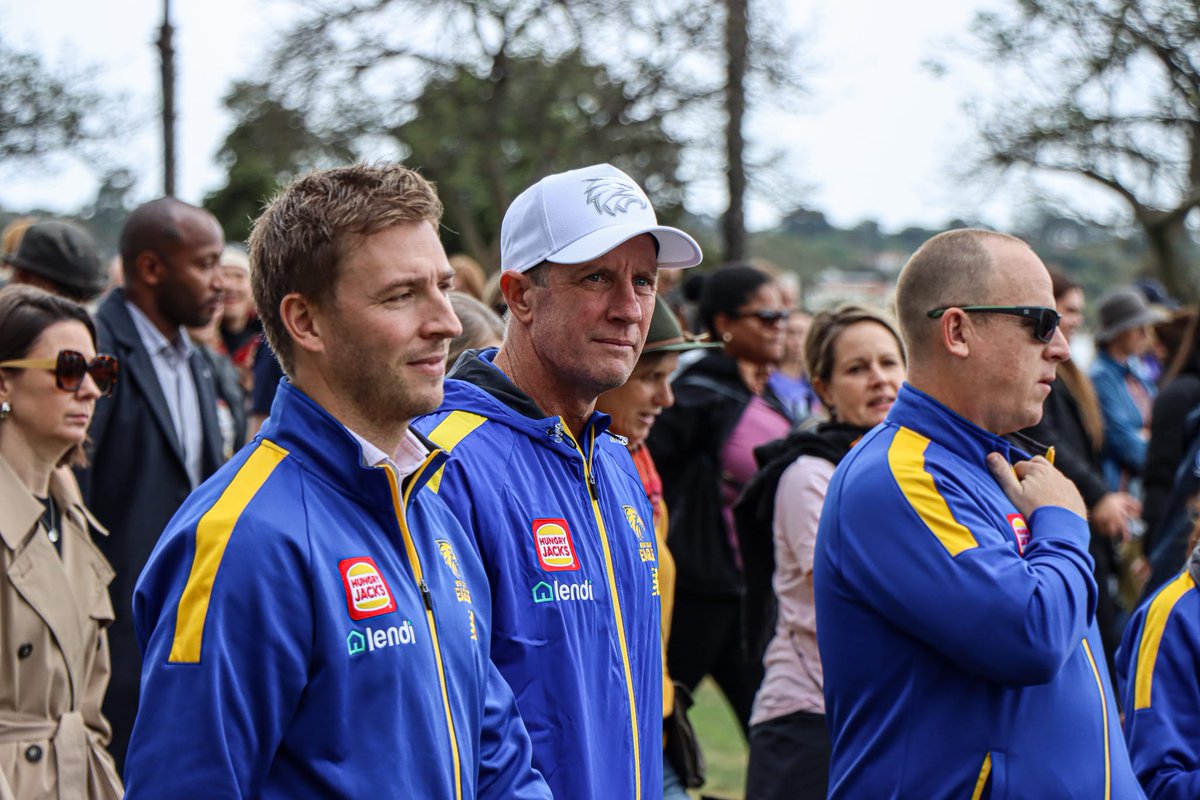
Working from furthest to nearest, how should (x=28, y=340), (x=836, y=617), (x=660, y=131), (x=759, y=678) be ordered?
1. (x=660, y=131)
2. (x=759, y=678)
3. (x=28, y=340)
4. (x=836, y=617)

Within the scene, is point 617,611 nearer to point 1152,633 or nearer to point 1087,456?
point 1152,633

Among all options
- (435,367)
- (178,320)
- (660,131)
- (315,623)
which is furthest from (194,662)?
(660,131)

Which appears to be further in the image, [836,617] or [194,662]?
[836,617]

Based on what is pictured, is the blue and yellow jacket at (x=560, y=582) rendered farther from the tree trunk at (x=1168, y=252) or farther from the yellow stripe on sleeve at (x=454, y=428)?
the tree trunk at (x=1168, y=252)

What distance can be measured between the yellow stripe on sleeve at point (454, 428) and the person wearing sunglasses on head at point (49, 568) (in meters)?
1.40

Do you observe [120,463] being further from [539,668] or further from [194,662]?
[194,662]

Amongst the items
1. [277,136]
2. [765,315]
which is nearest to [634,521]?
[765,315]

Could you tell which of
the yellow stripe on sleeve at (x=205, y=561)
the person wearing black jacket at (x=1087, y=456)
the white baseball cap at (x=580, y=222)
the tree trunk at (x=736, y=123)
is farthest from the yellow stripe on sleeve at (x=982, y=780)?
the tree trunk at (x=736, y=123)

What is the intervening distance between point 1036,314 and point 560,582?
1414mm

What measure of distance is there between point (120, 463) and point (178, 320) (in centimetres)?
70

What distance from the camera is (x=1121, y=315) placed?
9.54 meters

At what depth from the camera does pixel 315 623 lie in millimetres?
2174

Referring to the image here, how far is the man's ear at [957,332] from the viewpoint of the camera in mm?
3396

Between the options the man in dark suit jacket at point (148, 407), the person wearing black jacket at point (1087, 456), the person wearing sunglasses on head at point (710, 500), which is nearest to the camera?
the man in dark suit jacket at point (148, 407)
